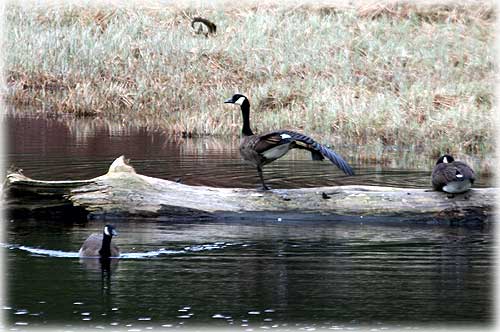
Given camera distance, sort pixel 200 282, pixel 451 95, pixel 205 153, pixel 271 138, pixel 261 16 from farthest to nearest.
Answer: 1. pixel 261 16
2. pixel 451 95
3. pixel 205 153
4. pixel 271 138
5. pixel 200 282

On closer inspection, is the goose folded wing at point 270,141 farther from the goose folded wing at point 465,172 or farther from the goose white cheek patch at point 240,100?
the goose folded wing at point 465,172

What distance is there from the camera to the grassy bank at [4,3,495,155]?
20.6 meters

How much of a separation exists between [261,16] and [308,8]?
2044 millimetres

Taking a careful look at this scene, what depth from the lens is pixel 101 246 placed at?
1169cm

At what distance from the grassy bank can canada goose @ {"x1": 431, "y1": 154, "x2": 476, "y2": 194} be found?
6203 mm

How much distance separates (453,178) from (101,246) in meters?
4.05

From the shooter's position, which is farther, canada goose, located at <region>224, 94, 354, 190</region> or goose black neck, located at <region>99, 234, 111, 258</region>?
canada goose, located at <region>224, 94, 354, 190</region>

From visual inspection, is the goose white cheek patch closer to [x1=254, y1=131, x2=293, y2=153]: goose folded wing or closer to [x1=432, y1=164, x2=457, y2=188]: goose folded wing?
[x1=254, y1=131, x2=293, y2=153]: goose folded wing

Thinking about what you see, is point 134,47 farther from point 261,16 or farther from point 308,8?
point 308,8

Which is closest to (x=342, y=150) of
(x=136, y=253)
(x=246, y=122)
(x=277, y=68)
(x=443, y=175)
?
(x=277, y=68)

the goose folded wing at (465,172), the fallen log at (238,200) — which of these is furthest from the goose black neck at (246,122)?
the goose folded wing at (465,172)

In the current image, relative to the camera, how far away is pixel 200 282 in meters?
10.4

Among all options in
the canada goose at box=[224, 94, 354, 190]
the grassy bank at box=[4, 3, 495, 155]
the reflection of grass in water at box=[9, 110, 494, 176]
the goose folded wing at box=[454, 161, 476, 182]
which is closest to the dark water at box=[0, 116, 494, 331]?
the goose folded wing at box=[454, 161, 476, 182]

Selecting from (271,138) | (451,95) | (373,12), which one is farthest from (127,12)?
(271,138)
